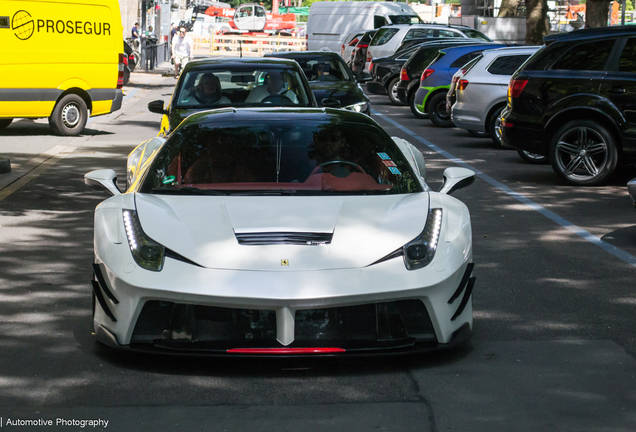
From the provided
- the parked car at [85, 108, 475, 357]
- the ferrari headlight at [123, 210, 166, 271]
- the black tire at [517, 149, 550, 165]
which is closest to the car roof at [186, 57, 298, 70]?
the black tire at [517, 149, 550, 165]

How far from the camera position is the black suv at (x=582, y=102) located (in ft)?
35.6

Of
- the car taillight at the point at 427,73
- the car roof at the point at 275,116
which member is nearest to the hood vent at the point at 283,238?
the car roof at the point at 275,116

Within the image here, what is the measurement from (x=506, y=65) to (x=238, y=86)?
21.2 feet

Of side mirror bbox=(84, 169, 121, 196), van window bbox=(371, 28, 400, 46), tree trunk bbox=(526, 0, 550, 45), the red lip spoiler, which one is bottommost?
the red lip spoiler

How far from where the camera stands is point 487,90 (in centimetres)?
1522

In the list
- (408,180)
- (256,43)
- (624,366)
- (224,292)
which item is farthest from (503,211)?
(256,43)

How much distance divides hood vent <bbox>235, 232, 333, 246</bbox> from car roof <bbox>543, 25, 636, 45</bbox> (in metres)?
7.81

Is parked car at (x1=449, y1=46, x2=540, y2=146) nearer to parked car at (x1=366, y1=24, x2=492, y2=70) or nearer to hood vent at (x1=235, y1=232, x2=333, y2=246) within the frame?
hood vent at (x1=235, y1=232, x2=333, y2=246)

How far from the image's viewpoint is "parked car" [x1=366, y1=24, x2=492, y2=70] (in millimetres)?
28688

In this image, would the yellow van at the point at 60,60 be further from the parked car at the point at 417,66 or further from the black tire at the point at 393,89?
the black tire at the point at 393,89

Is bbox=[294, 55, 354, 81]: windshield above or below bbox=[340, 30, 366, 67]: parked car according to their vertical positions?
below

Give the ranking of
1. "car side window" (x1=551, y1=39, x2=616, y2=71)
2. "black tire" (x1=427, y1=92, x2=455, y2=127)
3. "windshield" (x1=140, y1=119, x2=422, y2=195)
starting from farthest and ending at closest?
"black tire" (x1=427, y1=92, x2=455, y2=127) < "car side window" (x1=551, y1=39, x2=616, y2=71) < "windshield" (x1=140, y1=119, x2=422, y2=195)

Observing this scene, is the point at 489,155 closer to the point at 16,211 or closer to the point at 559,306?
the point at 16,211

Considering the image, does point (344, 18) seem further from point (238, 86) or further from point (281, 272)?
point (281, 272)
